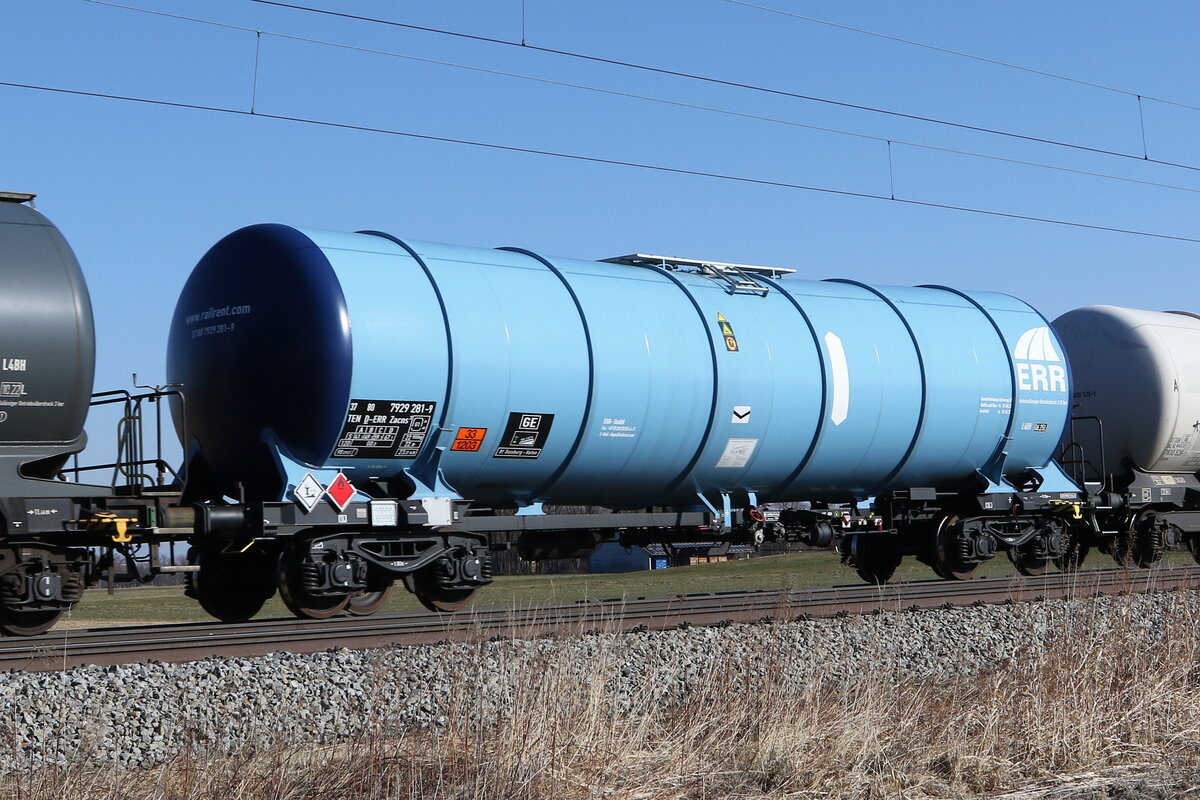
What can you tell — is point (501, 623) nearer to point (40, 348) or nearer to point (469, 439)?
point (469, 439)

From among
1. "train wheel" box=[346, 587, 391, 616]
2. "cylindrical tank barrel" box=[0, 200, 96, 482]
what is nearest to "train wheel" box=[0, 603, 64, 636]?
"cylindrical tank barrel" box=[0, 200, 96, 482]

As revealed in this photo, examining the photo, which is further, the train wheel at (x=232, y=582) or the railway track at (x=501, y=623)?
the train wheel at (x=232, y=582)

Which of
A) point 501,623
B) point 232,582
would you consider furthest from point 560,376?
point 232,582

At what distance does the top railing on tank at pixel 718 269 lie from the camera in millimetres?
15641

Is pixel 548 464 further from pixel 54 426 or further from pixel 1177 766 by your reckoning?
pixel 1177 766

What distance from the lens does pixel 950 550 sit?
17266 millimetres

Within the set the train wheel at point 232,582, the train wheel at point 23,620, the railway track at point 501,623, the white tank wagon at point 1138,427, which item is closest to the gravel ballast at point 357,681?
the railway track at point 501,623

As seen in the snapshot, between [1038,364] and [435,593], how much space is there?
9313 millimetres

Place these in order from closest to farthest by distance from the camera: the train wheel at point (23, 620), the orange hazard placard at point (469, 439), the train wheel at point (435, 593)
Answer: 1. the train wheel at point (23, 620)
2. the orange hazard placard at point (469, 439)
3. the train wheel at point (435, 593)

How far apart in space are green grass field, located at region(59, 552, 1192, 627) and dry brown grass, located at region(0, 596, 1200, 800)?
8447 mm

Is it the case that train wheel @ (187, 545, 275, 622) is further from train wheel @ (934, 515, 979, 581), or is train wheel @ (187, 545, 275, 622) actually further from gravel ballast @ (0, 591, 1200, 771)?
train wheel @ (934, 515, 979, 581)

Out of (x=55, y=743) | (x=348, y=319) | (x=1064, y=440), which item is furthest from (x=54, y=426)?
(x=1064, y=440)

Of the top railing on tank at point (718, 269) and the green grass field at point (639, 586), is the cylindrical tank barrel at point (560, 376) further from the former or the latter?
the green grass field at point (639, 586)

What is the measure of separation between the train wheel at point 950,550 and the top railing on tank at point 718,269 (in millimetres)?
4204
